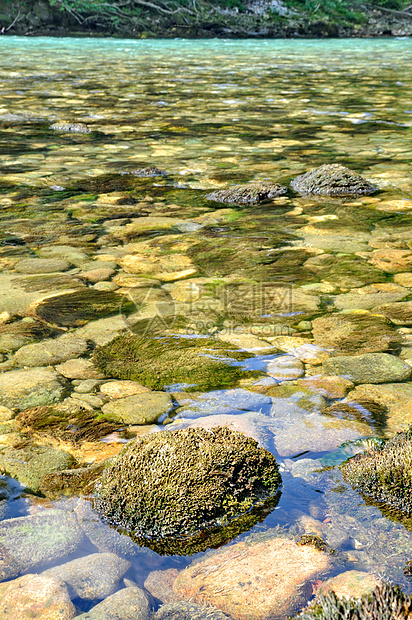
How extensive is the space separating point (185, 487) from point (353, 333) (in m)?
1.61

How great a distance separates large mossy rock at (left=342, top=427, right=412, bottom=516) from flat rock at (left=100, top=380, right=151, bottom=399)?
106 centimetres

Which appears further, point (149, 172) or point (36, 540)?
point (149, 172)

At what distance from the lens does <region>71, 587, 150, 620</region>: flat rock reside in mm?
1703

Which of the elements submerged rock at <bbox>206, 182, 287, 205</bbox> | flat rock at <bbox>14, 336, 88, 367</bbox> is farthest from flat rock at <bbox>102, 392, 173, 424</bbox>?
submerged rock at <bbox>206, 182, 287, 205</bbox>

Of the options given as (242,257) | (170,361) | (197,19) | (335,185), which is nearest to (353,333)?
(170,361)

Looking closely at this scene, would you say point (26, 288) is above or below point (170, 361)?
above

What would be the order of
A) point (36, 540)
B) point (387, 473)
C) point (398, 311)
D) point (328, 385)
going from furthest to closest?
1. point (398, 311)
2. point (328, 385)
3. point (387, 473)
4. point (36, 540)

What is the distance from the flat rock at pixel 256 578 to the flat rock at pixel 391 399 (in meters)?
0.85

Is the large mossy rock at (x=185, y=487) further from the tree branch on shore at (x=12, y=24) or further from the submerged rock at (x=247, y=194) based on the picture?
the tree branch on shore at (x=12, y=24)

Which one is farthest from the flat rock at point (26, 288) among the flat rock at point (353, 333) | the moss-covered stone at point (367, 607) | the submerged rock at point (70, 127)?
the submerged rock at point (70, 127)

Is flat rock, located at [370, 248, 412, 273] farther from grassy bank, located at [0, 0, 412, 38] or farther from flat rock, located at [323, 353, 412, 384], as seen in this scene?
grassy bank, located at [0, 0, 412, 38]

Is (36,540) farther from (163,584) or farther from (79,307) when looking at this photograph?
(79,307)

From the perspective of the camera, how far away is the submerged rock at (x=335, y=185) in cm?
602

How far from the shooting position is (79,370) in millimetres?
3002
